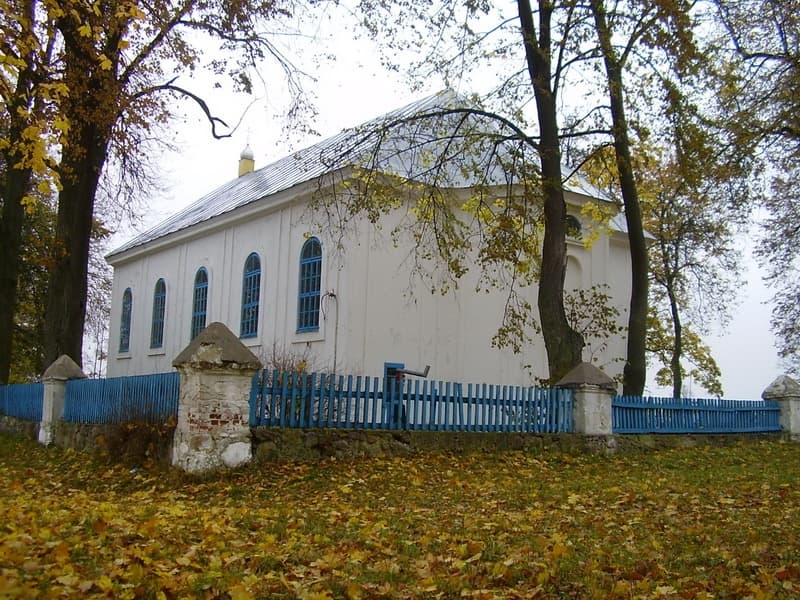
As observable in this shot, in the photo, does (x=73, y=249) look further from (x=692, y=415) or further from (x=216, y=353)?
(x=692, y=415)

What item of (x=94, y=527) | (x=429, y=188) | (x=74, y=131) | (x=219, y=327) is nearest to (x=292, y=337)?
(x=429, y=188)

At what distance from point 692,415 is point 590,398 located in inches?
134

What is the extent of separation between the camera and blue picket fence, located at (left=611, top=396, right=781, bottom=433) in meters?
14.4

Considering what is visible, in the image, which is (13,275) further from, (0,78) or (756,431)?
(756,431)

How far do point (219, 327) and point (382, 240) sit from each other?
25.6 ft

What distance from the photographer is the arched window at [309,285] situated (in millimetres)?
17922

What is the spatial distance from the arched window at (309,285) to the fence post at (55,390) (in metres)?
5.03

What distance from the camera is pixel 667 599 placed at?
4762 millimetres

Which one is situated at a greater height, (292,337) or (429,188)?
(429,188)

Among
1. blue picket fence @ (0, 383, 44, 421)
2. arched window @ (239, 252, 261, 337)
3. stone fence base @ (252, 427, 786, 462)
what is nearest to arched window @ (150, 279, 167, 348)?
arched window @ (239, 252, 261, 337)

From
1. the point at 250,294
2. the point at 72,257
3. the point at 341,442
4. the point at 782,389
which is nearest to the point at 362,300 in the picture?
the point at 250,294

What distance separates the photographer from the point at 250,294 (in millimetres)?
20656

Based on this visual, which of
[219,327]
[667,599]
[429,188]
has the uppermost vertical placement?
[429,188]

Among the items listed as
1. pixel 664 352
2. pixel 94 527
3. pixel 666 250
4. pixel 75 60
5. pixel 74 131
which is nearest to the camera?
pixel 94 527
